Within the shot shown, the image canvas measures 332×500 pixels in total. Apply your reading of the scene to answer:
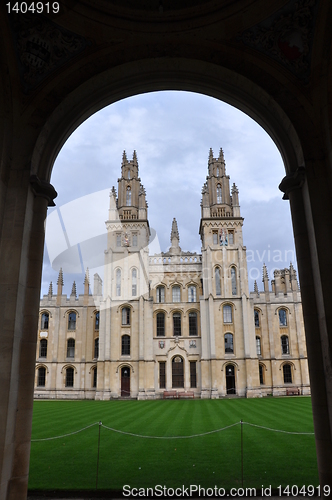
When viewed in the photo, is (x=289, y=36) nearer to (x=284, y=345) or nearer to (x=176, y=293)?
(x=176, y=293)

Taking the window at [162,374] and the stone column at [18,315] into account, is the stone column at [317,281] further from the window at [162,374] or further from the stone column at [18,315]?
the window at [162,374]

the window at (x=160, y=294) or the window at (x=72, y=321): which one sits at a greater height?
the window at (x=160, y=294)

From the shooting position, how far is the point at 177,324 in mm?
41406

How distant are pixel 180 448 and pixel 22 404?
6756mm

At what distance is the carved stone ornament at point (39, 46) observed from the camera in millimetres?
6602

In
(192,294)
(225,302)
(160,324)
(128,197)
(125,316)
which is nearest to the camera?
(225,302)

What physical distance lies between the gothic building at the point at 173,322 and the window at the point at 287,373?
223 millimetres

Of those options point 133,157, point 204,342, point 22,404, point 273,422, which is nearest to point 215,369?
point 204,342

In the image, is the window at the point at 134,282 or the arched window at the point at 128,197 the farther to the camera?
the arched window at the point at 128,197

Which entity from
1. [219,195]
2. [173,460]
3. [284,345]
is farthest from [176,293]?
[173,460]

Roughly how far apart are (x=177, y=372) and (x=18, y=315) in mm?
35588

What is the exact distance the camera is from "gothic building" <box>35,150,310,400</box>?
38719 mm

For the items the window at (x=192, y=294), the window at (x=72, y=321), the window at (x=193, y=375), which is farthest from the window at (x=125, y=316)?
the window at (x=193, y=375)

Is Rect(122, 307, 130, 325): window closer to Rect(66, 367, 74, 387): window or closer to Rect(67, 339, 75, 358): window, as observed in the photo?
Rect(67, 339, 75, 358): window
